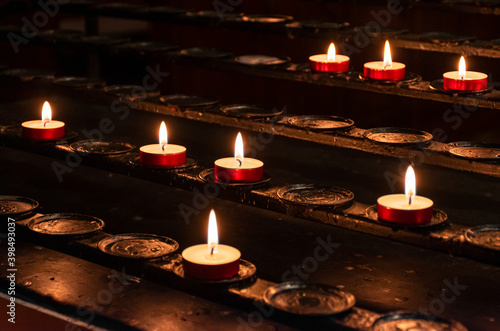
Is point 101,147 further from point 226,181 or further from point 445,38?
point 445,38

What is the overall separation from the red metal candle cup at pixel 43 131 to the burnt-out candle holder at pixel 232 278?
Result: 2.45 feet

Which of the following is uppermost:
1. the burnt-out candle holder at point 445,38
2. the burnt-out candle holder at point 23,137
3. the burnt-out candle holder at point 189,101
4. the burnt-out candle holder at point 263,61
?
the burnt-out candle holder at point 445,38

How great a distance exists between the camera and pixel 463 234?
1.77 metres

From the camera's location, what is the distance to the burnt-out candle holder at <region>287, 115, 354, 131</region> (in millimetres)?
2305

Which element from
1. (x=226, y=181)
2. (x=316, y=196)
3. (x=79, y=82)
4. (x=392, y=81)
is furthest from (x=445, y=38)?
(x=79, y=82)

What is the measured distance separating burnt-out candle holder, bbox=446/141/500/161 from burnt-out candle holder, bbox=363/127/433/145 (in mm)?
82

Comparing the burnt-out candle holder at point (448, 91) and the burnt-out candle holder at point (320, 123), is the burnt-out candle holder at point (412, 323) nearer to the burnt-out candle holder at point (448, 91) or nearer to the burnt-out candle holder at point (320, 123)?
the burnt-out candle holder at point (320, 123)

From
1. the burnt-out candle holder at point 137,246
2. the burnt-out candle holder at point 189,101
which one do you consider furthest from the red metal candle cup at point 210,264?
the burnt-out candle holder at point 189,101

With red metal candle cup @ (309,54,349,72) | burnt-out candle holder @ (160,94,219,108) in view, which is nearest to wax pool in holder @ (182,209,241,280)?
burnt-out candle holder @ (160,94,219,108)

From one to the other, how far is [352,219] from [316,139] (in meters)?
0.47

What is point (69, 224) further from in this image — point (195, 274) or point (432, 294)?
point (432, 294)

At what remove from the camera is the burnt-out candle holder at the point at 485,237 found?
5.65ft

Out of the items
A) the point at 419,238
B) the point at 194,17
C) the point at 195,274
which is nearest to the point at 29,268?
the point at 195,274

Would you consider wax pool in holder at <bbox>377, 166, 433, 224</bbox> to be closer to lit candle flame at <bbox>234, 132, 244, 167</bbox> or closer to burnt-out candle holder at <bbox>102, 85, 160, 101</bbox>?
lit candle flame at <bbox>234, 132, 244, 167</bbox>
